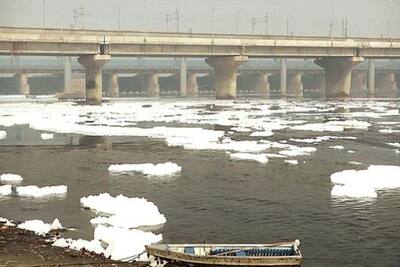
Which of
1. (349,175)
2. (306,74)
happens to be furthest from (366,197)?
(306,74)

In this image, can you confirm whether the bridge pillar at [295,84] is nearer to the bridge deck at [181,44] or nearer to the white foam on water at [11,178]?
the bridge deck at [181,44]

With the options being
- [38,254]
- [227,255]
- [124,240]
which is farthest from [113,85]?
[227,255]

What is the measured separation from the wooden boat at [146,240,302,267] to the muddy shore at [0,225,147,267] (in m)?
0.84

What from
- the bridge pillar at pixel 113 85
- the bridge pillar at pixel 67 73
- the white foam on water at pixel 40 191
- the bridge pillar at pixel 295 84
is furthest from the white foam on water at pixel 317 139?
the bridge pillar at pixel 295 84

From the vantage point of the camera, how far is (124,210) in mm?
19375

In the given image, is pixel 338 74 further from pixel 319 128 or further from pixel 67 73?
pixel 67 73

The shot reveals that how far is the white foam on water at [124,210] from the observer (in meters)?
18.3

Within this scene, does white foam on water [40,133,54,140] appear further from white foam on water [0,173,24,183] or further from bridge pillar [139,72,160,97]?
bridge pillar [139,72,160,97]

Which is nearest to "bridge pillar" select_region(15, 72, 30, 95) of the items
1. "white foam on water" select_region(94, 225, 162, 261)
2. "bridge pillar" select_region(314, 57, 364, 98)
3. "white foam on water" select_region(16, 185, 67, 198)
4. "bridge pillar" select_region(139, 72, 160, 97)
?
"bridge pillar" select_region(139, 72, 160, 97)

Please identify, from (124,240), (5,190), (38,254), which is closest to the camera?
(38,254)

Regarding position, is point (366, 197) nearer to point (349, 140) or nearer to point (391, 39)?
point (349, 140)

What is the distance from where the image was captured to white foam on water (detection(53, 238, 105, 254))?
Answer: 15250mm

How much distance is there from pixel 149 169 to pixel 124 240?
536 inches

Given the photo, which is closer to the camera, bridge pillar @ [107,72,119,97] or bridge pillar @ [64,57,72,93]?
bridge pillar @ [64,57,72,93]
